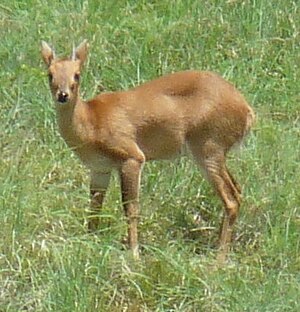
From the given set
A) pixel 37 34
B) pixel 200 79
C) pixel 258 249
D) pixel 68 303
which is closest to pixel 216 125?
pixel 200 79

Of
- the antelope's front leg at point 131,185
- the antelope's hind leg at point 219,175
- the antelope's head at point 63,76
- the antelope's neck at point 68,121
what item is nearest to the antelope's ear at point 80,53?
the antelope's head at point 63,76

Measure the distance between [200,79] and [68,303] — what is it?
177 centimetres

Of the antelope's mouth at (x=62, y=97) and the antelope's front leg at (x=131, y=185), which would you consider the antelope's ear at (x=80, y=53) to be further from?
the antelope's front leg at (x=131, y=185)

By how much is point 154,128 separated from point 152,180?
0.35m

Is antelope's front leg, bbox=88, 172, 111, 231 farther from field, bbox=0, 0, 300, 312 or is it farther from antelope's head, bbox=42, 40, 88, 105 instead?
antelope's head, bbox=42, 40, 88, 105

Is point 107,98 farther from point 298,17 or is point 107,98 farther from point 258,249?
point 298,17

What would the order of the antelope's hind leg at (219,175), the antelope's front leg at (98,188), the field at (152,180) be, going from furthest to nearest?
the antelope's hind leg at (219,175)
the antelope's front leg at (98,188)
the field at (152,180)

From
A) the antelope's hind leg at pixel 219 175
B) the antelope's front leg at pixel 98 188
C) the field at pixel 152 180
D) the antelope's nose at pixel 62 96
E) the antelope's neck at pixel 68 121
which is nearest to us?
the field at pixel 152 180

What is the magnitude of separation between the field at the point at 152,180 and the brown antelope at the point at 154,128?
0.47 ft

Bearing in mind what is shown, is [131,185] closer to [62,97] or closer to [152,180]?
[152,180]

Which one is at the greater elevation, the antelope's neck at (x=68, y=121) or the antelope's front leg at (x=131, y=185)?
the antelope's neck at (x=68, y=121)

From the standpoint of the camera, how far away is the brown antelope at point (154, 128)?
6.68m

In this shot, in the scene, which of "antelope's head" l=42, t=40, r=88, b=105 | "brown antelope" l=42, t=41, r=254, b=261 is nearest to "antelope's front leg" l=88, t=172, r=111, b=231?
"brown antelope" l=42, t=41, r=254, b=261

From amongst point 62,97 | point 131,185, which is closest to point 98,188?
point 131,185
